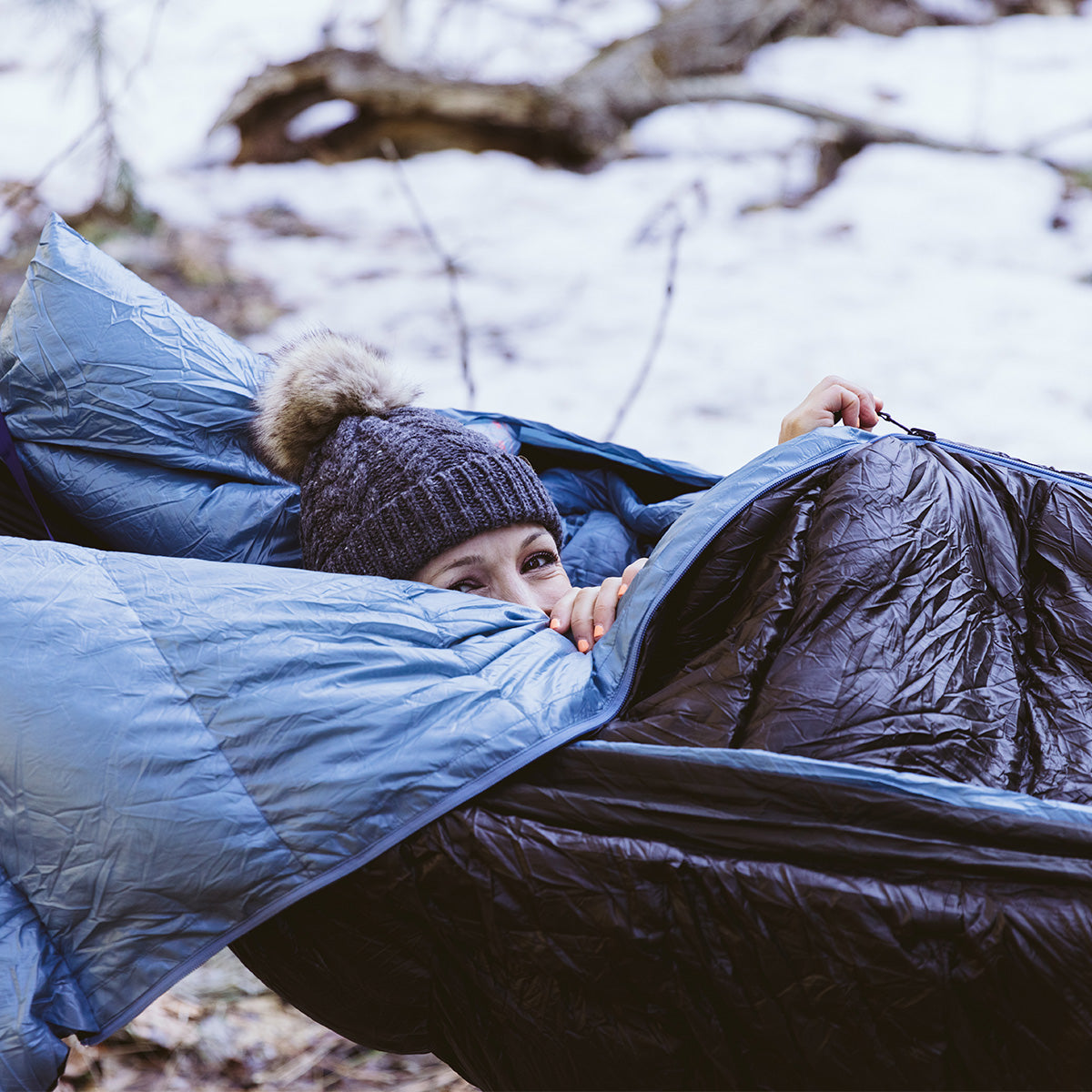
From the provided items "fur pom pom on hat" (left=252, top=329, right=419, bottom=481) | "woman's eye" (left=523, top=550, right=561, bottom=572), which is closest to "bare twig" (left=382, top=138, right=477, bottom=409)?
"fur pom pom on hat" (left=252, top=329, right=419, bottom=481)

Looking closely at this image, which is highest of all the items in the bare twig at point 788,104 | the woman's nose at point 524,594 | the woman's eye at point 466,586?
the bare twig at point 788,104

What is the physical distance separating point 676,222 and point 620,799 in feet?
12.2

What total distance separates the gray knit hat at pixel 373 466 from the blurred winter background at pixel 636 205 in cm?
101

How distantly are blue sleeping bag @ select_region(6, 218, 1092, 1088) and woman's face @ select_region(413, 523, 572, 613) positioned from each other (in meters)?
0.29

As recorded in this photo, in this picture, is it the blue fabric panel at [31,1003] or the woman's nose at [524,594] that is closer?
the blue fabric panel at [31,1003]

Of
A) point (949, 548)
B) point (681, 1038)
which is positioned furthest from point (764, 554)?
point (681, 1038)

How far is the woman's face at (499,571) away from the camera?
1.56m

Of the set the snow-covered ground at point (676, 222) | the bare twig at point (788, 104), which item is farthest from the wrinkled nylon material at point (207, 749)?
the bare twig at point (788, 104)

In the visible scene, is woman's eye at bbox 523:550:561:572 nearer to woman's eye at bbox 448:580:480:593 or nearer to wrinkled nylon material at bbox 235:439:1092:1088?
woman's eye at bbox 448:580:480:593

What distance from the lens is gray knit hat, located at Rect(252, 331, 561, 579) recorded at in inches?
60.4

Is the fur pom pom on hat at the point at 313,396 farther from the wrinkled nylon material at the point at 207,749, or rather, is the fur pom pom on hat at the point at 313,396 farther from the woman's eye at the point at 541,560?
the wrinkled nylon material at the point at 207,749

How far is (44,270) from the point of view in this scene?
5.52ft

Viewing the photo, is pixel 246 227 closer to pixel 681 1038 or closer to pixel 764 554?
pixel 764 554

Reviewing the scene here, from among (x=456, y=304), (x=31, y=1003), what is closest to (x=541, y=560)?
(x=31, y=1003)
